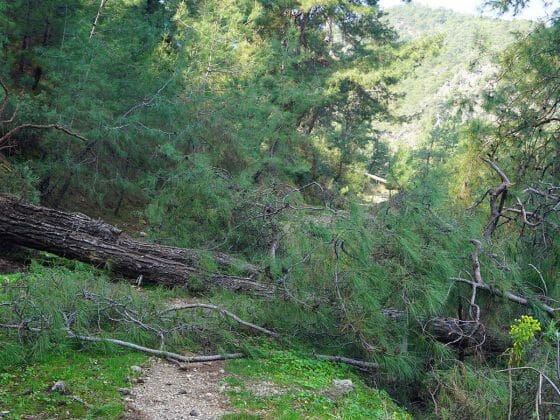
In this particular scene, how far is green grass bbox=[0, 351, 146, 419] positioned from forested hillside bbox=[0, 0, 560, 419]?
18 mm

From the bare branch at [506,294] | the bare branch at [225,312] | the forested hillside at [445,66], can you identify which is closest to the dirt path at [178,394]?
the bare branch at [225,312]

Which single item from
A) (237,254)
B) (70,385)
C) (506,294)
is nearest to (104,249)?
(237,254)

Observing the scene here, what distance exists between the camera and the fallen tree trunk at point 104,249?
638 centimetres

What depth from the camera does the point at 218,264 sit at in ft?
23.0

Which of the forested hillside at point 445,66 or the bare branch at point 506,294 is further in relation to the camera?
the forested hillside at point 445,66

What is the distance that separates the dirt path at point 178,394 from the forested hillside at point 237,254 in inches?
0.7

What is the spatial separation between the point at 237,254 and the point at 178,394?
3851mm

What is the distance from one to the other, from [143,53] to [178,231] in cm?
491

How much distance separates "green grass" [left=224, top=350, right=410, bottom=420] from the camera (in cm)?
A: 377

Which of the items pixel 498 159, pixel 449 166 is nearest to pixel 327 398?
pixel 498 159

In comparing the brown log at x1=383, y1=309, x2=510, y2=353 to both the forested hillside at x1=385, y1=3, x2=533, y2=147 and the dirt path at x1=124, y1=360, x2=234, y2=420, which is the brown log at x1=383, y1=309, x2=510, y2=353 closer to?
the dirt path at x1=124, y1=360, x2=234, y2=420

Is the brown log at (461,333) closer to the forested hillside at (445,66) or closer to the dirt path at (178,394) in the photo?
the dirt path at (178,394)

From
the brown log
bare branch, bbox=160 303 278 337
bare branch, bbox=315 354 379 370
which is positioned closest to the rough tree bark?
bare branch, bbox=160 303 278 337

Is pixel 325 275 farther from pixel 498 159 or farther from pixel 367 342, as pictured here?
pixel 498 159
